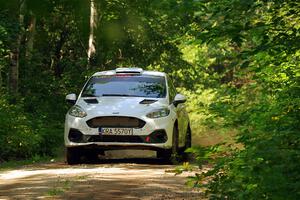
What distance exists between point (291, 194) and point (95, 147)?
809 cm

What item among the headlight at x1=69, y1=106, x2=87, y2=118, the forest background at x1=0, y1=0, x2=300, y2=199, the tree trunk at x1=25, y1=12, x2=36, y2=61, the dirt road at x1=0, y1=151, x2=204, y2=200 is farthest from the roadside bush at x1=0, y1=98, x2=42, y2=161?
Result: the tree trunk at x1=25, y1=12, x2=36, y2=61

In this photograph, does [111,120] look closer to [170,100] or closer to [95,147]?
[95,147]

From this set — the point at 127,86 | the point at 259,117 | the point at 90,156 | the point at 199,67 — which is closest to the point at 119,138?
the point at 127,86

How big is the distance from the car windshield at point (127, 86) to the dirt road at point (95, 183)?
167 centimetres

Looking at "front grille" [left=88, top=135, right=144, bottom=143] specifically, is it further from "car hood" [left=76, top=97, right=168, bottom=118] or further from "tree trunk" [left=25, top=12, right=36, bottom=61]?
"tree trunk" [left=25, top=12, right=36, bottom=61]

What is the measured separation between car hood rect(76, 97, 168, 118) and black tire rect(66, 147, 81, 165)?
2.64ft

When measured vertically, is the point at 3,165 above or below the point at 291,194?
below

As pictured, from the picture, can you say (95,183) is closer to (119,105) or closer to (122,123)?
(122,123)

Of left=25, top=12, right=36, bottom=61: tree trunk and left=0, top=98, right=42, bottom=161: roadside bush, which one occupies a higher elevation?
left=25, top=12, right=36, bottom=61: tree trunk

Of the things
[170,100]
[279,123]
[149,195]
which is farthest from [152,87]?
[279,123]

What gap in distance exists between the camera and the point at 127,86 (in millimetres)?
14062

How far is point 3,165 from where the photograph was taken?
14594 millimetres

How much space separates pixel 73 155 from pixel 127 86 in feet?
5.87

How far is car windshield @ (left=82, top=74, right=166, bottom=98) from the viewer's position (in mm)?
13844
